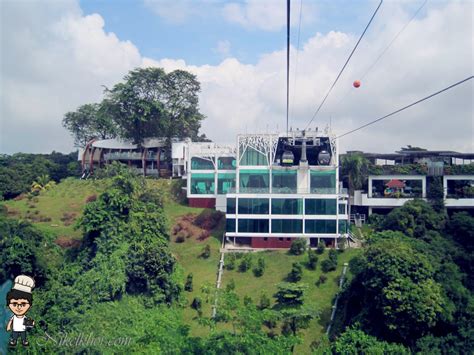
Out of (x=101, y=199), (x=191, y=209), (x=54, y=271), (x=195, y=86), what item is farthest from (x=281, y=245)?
(x=195, y=86)

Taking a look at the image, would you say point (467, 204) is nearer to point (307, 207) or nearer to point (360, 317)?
point (307, 207)

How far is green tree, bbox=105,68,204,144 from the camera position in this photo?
1585 inches

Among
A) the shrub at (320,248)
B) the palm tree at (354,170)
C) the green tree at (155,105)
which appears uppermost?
the green tree at (155,105)

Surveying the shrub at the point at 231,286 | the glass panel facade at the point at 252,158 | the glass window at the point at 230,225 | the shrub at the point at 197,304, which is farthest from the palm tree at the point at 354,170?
the shrub at the point at 197,304

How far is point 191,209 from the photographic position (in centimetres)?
3388

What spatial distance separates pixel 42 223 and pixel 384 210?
960 inches

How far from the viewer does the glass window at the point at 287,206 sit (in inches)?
1116

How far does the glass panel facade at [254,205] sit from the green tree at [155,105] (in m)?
14.5

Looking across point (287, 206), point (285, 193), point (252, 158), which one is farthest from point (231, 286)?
point (252, 158)

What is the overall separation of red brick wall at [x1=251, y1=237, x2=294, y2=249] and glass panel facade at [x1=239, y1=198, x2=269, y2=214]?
1.71m

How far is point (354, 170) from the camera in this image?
32.1 metres

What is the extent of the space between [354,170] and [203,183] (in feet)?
36.3
